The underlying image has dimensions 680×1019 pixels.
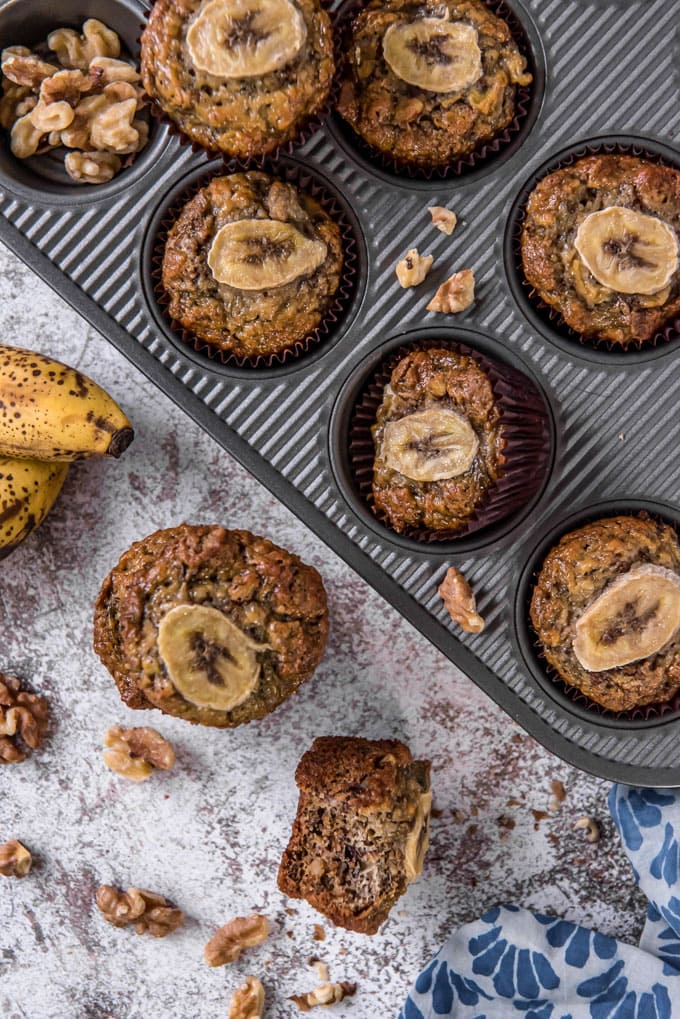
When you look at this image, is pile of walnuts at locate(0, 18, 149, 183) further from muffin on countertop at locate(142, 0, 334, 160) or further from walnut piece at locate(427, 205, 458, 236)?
walnut piece at locate(427, 205, 458, 236)

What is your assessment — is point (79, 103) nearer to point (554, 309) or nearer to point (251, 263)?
point (251, 263)

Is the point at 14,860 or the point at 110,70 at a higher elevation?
the point at 110,70

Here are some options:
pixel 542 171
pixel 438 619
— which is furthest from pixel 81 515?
pixel 542 171

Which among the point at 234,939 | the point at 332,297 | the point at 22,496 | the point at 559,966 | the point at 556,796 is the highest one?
the point at 332,297

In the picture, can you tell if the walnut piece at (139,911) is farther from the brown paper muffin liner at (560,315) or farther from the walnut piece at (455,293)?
the brown paper muffin liner at (560,315)

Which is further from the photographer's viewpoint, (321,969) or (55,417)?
(321,969)

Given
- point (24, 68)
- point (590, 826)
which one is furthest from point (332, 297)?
point (590, 826)

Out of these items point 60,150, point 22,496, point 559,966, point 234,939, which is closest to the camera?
point 60,150
